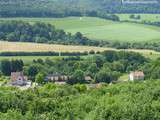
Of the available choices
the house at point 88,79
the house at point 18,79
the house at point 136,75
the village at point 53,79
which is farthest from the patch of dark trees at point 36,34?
the house at point 18,79

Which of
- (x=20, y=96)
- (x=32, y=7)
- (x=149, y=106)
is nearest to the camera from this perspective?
(x=149, y=106)

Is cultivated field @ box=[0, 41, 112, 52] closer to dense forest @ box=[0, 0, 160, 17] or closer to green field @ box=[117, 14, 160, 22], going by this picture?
dense forest @ box=[0, 0, 160, 17]

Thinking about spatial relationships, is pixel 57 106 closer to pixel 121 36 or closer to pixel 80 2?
pixel 121 36

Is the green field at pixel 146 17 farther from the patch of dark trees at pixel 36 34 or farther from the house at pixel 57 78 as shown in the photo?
the house at pixel 57 78

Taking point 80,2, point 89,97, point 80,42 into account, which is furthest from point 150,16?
point 89,97

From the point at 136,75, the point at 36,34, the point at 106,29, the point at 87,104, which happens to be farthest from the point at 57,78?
the point at 106,29

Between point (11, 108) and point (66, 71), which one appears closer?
point (11, 108)

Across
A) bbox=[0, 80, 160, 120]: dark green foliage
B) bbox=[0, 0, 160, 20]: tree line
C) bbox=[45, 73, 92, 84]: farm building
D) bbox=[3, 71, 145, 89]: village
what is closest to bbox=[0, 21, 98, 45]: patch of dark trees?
bbox=[0, 0, 160, 20]: tree line
